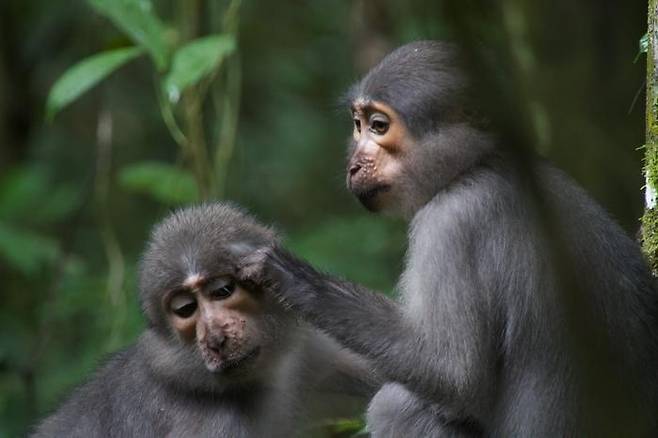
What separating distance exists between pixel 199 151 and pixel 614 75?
3.84m

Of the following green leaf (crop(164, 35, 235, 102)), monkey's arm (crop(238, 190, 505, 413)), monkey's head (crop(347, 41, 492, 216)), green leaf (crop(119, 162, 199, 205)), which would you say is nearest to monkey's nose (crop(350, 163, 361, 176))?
monkey's head (crop(347, 41, 492, 216))

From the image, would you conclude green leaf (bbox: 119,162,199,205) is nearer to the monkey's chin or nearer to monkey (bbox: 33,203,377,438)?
monkey (bbox: 33,203,377,438)

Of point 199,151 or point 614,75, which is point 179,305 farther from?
point 614,75

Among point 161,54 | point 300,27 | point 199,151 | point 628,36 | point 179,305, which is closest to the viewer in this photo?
point 179,305

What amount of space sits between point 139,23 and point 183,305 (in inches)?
87.8

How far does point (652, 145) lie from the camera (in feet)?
17.0

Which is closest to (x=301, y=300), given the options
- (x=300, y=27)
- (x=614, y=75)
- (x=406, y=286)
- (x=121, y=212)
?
(x=406, y=286)

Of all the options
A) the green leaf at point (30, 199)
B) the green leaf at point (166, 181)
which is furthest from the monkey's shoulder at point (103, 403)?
the green leaf at point (30, 199)

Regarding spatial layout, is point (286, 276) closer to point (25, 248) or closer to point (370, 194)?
point (370, 194)

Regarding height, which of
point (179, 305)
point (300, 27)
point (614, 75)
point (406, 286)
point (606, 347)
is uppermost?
point (300, 27)

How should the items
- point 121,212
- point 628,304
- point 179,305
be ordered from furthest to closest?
point 121,212, point 179,305, point 628,304

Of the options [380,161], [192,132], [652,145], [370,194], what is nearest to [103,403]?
[370,194]

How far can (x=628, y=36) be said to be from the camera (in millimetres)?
10367

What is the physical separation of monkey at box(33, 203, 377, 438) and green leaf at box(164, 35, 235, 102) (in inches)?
43.0
